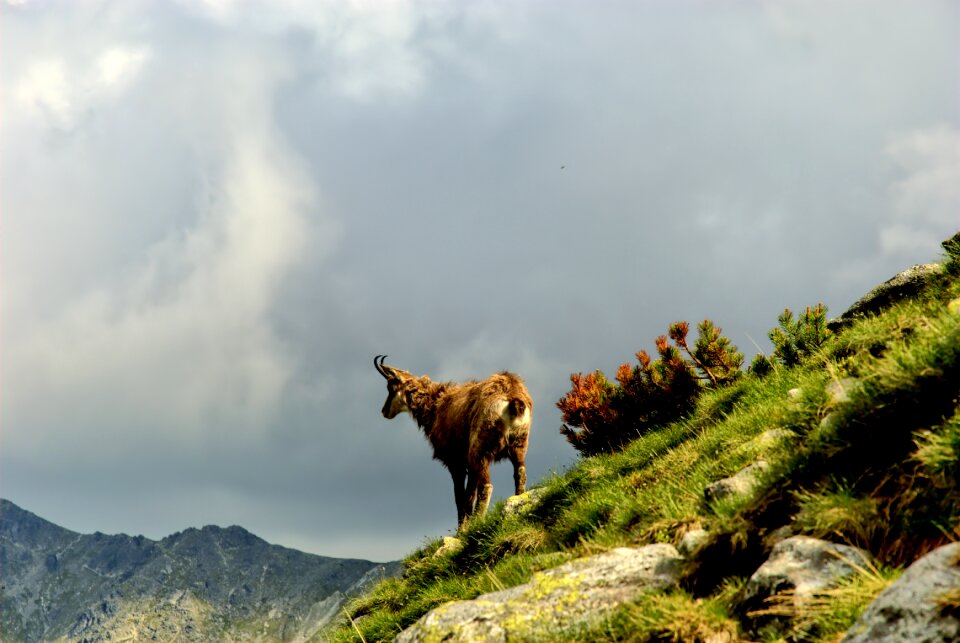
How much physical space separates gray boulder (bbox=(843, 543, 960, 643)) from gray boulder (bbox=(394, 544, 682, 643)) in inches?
87.4

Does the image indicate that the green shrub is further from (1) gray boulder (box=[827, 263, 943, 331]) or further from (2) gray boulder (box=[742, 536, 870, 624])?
(2) gray boulder (box=[742, 536, 870, 624])

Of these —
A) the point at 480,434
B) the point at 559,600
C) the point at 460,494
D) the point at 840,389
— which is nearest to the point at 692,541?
the point at 559,600

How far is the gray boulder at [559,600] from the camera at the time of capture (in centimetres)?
573

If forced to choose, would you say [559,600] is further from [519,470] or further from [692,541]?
[519,470]

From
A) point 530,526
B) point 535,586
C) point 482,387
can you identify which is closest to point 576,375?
point 482,387

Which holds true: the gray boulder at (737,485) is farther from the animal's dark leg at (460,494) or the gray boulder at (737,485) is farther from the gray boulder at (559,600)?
the animal's dark leg at (460,494)

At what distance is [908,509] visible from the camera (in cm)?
466

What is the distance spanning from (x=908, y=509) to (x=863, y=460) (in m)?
0.82

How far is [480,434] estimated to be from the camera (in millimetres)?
15523

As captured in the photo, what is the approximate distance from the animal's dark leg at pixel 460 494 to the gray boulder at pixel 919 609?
12.3 m

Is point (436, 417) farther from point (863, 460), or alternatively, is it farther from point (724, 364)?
point (863, 460)

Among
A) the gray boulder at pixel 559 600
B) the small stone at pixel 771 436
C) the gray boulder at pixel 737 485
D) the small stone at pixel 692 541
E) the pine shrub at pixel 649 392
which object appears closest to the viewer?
the gray boulder at pixel 559 600

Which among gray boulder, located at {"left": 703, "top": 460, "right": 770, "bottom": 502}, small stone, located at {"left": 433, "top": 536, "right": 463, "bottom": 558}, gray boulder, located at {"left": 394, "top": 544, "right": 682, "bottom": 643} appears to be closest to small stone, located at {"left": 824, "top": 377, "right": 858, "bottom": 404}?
gray boulder, located at {"left": 703, "top": 460, "right": 770, "bottom": 502}

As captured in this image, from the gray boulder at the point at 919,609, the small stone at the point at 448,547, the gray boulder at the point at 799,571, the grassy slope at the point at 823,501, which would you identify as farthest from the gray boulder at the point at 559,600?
the small stone at the point at 448,547
